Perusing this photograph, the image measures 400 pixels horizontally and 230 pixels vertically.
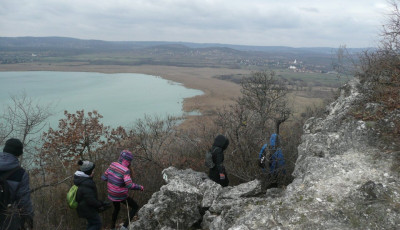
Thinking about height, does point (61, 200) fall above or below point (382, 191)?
below

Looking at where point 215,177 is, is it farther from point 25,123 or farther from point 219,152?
point 25,123

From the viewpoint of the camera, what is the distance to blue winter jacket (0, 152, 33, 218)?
4.43m

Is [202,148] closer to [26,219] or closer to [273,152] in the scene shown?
[273,152]

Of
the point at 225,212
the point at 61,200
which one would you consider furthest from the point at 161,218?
the point at 61,200

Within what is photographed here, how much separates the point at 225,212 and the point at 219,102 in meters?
38.0

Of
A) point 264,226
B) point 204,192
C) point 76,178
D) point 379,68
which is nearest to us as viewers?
point 264,226

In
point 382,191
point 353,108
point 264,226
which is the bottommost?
point 264,226

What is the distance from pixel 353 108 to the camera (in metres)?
6.61

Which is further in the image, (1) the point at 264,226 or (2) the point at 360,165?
(2) the point at 360,165

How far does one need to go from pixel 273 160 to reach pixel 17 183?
4.96 metres

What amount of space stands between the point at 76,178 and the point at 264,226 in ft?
11.2

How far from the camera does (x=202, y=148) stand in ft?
41.1

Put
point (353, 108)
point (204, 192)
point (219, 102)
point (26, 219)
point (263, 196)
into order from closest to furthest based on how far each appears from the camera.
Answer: point (26, 219) → point (263, 196) → point (204, 192) → point (353, 108) → point (219, 102)

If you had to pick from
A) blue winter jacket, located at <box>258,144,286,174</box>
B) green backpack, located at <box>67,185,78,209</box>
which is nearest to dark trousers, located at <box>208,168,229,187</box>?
blue winter jacket, located at <box>258,144,286,174</box>
